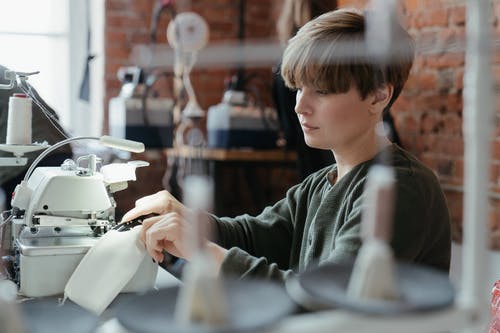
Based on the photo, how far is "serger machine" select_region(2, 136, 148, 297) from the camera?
1090 mm

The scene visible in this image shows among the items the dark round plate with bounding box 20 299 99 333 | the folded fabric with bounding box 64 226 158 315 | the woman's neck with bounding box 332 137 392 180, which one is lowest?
the folded fabric with bounding box 64 226 158 315

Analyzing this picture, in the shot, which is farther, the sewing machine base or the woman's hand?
the sewing machine base

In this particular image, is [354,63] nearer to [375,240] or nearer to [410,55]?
[410,55]

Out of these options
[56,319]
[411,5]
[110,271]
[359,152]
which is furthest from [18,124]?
[411,5]

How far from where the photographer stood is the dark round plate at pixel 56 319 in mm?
536

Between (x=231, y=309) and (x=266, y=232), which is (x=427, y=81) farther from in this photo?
(x=231, y=309)

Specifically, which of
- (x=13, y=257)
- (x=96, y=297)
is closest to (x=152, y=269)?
(x=96, y=297)

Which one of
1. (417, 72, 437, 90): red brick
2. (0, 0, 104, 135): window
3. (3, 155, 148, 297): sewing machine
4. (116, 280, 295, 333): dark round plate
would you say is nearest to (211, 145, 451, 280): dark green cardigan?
(3, 155, 148, 297): sewing machine

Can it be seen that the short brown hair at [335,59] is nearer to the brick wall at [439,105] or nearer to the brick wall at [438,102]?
the brick wall at [439,105]

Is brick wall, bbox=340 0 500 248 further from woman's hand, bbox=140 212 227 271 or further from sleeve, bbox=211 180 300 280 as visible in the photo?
woman's hand, bbox=140 212 227 271

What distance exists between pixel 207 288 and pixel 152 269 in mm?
701

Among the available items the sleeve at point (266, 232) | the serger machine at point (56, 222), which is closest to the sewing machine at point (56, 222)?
the serger machine at point (56, 222)

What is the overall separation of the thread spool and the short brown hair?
0.53 metres

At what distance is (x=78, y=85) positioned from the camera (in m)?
3.50
